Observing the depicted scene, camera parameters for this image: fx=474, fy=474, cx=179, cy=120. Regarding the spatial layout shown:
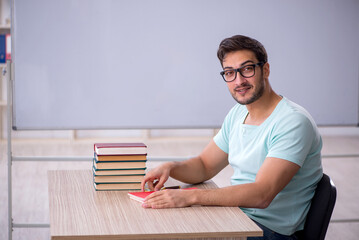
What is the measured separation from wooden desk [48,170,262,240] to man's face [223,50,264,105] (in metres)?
0.50

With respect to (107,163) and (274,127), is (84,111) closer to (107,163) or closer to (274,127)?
(107,163)

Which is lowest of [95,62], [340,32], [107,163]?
[107,163]

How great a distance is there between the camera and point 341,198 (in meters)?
4.34

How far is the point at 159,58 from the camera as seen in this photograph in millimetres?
2719

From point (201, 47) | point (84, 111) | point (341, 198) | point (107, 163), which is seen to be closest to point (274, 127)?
point (107, 163)

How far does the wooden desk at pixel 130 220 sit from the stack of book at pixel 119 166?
0.05 meters

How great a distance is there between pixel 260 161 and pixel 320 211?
27 cm

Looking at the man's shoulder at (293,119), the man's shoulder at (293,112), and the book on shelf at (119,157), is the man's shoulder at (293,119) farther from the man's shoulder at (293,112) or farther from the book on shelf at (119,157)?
Result: the book on shelf at (119,157)

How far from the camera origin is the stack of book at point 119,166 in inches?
66.6

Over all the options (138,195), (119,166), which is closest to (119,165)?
(119,166)

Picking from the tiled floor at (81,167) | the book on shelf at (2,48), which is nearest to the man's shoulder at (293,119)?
the tiled floor at (81,167)

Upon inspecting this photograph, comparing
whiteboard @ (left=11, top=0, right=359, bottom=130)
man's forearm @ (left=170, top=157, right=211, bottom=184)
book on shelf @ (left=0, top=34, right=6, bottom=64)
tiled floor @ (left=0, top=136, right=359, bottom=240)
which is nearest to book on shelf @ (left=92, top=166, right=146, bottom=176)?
man's forearm @ (left=170, top=157, right=211, bottom=184)

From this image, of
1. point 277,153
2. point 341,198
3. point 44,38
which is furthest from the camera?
point 341,198

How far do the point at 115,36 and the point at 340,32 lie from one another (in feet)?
4.40
